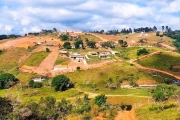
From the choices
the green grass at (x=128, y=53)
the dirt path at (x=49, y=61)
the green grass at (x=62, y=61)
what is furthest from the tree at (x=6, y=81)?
the green grass at (x=128, y=53)

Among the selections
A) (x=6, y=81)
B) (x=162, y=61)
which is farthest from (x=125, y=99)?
(x=162, y=61)

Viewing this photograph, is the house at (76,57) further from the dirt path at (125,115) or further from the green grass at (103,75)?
the dirt path at (125,115)

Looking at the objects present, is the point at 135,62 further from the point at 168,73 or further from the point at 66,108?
the point at 66,108

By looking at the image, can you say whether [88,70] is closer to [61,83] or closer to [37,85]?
[61,83]

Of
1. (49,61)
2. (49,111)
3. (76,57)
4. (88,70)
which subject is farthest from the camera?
(76,57)

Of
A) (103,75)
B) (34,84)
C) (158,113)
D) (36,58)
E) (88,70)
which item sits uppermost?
(36,58)

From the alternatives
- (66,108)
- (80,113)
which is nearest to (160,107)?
(80,113)
